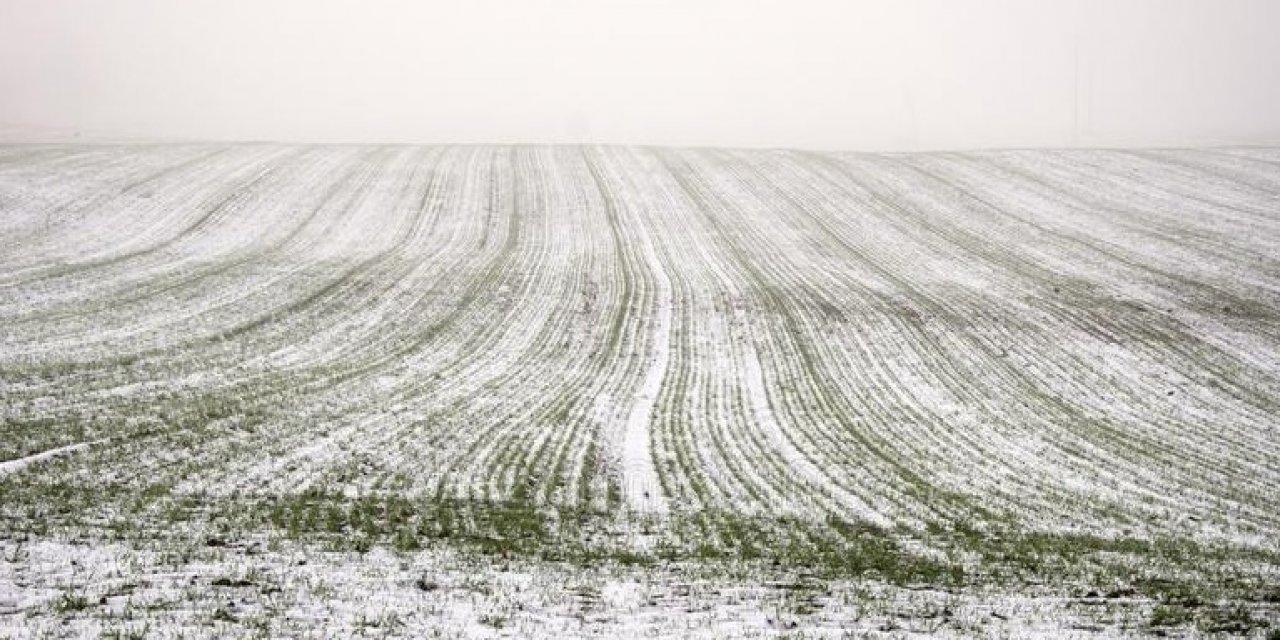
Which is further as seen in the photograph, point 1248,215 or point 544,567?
point 1248,215

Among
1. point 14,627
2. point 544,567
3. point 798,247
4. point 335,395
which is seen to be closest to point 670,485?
point 544,567

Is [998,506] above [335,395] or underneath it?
underneath

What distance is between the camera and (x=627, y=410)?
2052 cm

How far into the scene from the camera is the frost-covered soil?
9.51m

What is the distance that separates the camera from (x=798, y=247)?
38438 millimetres

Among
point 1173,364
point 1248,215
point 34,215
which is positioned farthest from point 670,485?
point 1248,215

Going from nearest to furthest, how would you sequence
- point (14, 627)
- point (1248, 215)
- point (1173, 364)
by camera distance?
point (14, 627), point (1173, 364), point (1248, 215)

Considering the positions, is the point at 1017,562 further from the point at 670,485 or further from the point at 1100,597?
the point at 670,485

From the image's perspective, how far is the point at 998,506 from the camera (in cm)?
1516

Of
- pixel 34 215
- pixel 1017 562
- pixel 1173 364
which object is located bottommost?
pixel 1173 364

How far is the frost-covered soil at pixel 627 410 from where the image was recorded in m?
9.51

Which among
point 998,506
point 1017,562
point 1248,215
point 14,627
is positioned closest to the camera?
point 14,627

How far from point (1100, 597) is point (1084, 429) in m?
11.6

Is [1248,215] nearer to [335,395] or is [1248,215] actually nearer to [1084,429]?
[1084,429]
